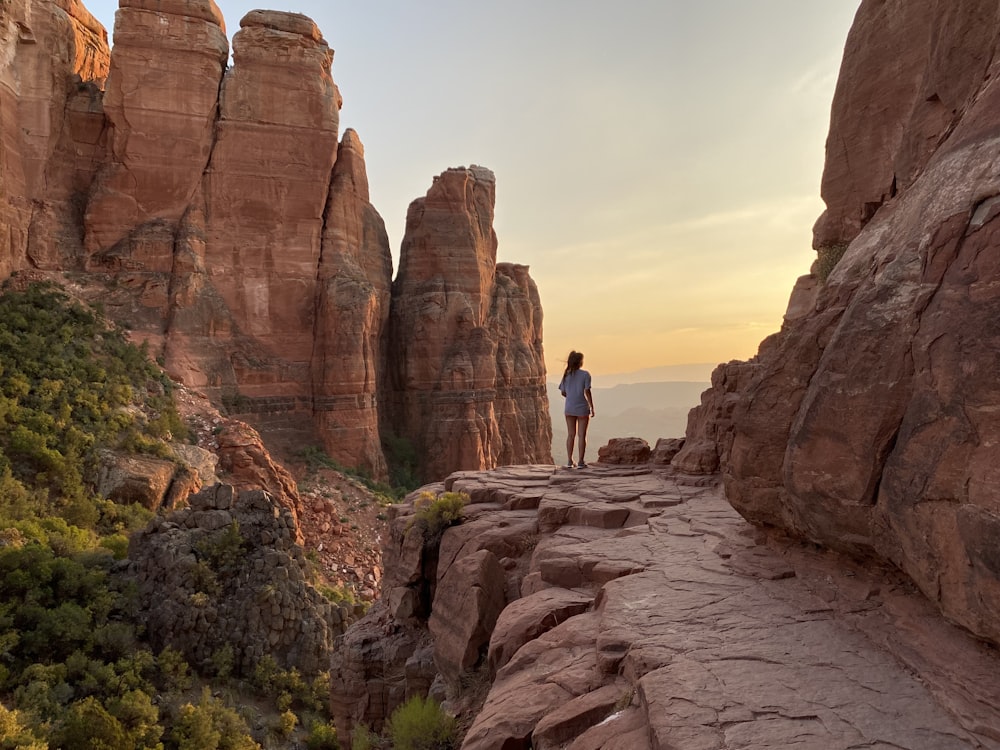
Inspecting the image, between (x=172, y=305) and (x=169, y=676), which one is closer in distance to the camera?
(x=169, y=676)

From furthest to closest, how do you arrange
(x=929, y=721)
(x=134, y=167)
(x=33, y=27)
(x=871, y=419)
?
(x=134, y=167)
(x=33, y=27)
(x=871, y=419)
(x=929, y=721)

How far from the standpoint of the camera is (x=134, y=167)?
23.2m

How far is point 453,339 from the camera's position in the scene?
31703 millimetres

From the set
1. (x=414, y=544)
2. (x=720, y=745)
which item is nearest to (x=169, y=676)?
(x=414, y=544)

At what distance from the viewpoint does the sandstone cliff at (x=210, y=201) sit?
72.9 feet

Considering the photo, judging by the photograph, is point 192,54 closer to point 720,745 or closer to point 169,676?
point 169,676

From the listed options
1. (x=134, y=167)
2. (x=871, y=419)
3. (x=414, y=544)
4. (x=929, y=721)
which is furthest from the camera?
(x=134, y=167)

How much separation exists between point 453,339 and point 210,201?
13.4m

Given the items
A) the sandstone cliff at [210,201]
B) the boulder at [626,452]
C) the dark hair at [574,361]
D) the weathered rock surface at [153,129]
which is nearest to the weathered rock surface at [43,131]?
the sandstone cliff at [210,201]

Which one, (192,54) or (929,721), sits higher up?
(192,54)

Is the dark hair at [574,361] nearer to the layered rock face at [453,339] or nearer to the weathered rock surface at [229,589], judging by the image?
the weathered rock surface at [229,589]

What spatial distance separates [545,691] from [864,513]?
246cm

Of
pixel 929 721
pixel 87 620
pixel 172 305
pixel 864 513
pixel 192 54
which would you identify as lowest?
pixel 87 620

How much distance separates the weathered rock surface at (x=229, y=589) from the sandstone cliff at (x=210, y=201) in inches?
390
